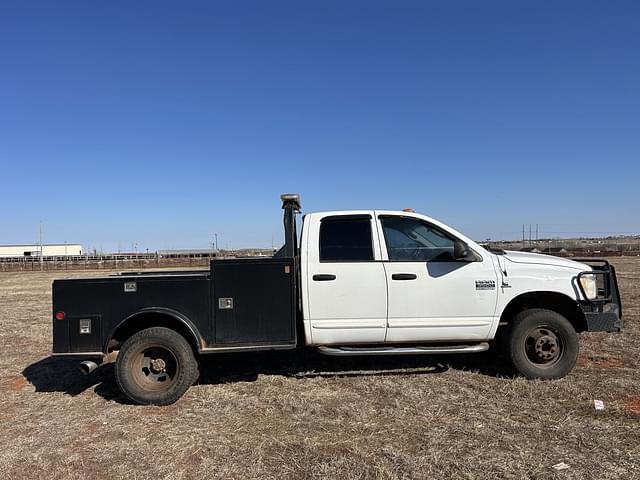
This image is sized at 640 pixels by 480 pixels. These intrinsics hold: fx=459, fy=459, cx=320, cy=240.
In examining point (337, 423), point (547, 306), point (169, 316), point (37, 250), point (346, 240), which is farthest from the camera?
point (37, 250)

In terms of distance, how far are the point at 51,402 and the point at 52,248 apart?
109873 mm

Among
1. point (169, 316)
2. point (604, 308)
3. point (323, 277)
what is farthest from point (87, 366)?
point (604, 308)

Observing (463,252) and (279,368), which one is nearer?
(463,252)

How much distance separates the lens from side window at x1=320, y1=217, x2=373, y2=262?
5.33 meters

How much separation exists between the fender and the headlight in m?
4.47

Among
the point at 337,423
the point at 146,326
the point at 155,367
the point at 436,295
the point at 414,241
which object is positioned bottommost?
the point at 337,423

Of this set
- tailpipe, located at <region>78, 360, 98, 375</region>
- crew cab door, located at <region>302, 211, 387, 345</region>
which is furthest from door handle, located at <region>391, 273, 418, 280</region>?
tailpipe, located at <region>78, 360, 98, 375</region>

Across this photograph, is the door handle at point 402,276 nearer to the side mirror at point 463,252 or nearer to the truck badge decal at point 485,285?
the side mirror at point 463,252

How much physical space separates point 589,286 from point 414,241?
2133mm

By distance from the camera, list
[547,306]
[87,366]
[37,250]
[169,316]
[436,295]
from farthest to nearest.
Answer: [37,250] < [547,306] < [436,295] < [169,316] < [87,366]

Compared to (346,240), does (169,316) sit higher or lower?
lower

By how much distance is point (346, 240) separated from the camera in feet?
17.8

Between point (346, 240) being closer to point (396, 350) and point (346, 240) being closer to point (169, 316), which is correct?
point (396, 350)

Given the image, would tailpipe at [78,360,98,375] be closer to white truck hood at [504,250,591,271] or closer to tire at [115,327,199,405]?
tire at [115,327,199,405]
